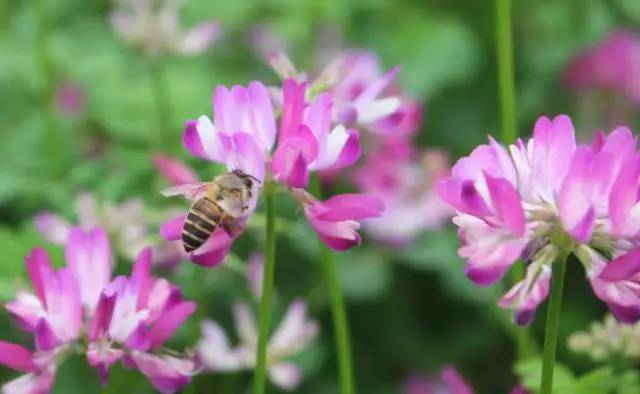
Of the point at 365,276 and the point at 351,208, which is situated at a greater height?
the point at 351,208

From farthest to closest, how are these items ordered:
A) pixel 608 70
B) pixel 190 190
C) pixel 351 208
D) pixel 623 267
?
pixel 608 70 < pixel 190 190 < pixel 351 208 < pixel 623 267

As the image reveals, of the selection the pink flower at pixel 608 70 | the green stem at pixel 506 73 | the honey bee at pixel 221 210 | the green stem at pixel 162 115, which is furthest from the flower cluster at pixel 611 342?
the pink flower at pixel 608 70

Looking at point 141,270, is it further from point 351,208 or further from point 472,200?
point 472,200

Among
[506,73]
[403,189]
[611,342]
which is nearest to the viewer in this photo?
[611,342]

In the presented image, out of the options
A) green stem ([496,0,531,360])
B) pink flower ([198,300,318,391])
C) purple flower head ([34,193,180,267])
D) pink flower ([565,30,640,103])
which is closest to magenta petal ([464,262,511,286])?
green stem ([496,0,531,360])

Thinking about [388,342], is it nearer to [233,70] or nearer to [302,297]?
[302,297]

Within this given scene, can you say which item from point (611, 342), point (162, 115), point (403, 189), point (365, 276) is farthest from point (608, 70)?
point (611, 342)
